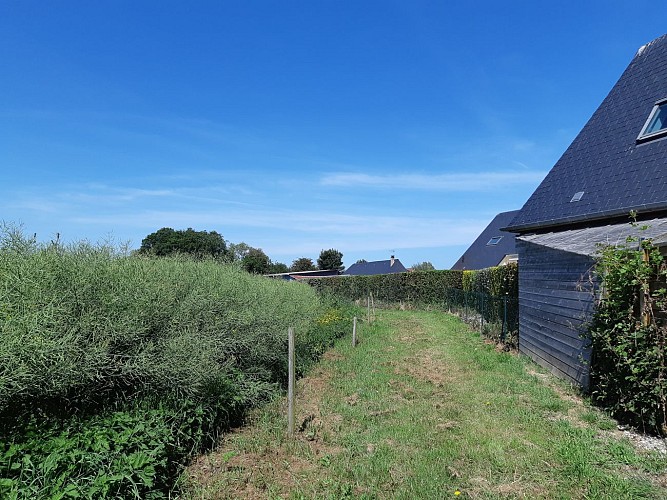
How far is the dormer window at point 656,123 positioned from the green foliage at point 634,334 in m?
4.78

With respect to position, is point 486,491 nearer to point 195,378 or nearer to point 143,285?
point 195,378

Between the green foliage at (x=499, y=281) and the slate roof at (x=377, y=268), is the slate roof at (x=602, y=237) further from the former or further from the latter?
the slate roof at (x=377, y=268)

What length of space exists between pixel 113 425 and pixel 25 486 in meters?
0.85

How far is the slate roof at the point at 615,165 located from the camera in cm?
773

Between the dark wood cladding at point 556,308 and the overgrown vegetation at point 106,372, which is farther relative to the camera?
the dark wood cladding at point 556,308

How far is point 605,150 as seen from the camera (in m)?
9.39

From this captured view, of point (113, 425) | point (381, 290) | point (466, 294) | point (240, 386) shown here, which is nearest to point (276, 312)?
point (240, 386)

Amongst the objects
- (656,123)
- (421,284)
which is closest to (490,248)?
(421,284)

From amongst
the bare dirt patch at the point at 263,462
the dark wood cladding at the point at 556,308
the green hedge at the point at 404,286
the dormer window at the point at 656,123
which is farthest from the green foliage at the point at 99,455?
the green hedge at the point at 404,286

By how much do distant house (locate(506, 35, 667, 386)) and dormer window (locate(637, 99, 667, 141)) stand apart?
19 millimetres

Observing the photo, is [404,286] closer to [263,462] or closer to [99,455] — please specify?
[263,462]

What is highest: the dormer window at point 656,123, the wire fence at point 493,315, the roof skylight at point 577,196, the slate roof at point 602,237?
the dormer window at point 656,123

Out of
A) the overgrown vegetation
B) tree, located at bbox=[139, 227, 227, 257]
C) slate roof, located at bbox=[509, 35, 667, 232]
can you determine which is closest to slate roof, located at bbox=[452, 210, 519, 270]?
slate roof, located at bbox=[509, 35, 667, 232]

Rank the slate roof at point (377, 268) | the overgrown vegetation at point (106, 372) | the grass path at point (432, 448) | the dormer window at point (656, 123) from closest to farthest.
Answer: the overgrown vegetation at point (106, 372)
the grass path at point (432, 448)
the dormer window at point (656, 123)
the slate roof at point (377, 268)
